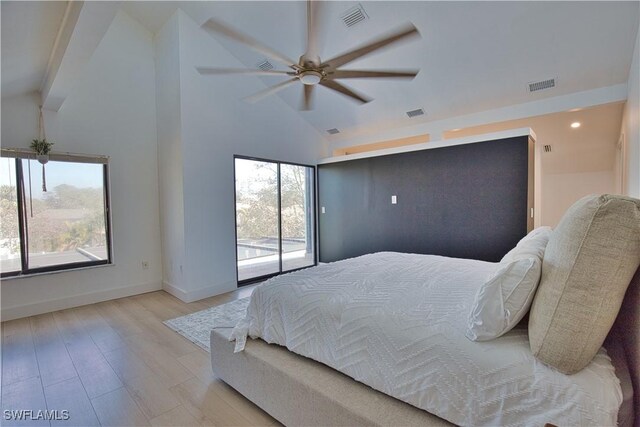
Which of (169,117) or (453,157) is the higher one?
(169,117)

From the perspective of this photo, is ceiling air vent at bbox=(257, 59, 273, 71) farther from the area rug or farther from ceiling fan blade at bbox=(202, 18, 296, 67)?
the area rug

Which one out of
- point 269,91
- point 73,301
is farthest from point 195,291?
point 269,91

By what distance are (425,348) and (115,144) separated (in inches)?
171

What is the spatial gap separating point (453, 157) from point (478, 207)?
29.6 inches

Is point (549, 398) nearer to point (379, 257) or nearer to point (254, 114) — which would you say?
point (379, 257)

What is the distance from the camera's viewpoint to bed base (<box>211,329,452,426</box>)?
126 cm

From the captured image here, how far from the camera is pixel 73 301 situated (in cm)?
361

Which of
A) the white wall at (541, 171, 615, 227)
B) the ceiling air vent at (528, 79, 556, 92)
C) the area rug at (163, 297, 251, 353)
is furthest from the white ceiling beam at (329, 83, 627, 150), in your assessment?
the area rug at (163, 297, 251, 353)

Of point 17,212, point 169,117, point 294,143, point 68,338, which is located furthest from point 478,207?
point 17,212

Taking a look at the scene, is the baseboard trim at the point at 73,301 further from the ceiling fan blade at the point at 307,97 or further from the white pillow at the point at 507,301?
the white pillow at the point at 507,301

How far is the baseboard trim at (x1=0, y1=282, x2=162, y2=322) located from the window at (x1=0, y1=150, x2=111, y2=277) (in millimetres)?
374

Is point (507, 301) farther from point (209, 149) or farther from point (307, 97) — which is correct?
point (209, 149)

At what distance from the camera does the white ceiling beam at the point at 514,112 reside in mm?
3318

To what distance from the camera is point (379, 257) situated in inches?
109
